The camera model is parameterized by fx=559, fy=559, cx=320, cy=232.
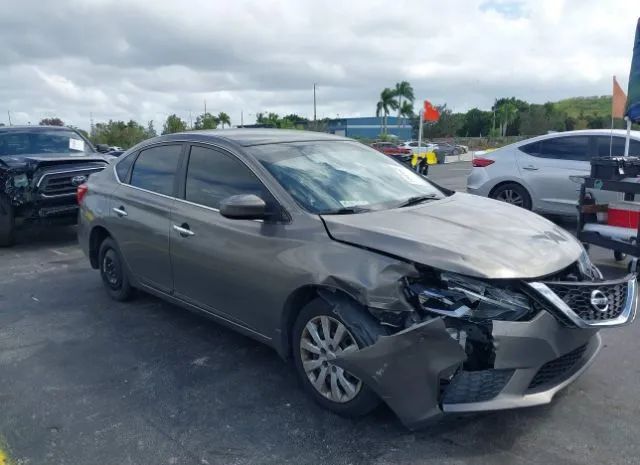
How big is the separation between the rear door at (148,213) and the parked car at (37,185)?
3.41 m

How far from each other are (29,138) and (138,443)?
749 centimetres

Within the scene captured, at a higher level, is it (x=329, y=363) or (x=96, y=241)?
(x=96, y=241)

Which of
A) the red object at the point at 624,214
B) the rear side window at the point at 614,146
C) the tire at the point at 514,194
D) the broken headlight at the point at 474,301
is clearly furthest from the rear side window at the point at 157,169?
the tire at the point at 514,194

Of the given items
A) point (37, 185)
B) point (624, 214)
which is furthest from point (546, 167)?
point (37, 185)

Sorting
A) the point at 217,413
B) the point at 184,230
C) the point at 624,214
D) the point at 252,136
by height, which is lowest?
the point at 217,413

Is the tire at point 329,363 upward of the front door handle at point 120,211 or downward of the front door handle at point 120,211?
downward

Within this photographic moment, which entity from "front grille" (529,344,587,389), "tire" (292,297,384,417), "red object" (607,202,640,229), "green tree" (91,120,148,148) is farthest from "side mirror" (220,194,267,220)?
"green tree" (91,120,148,148)

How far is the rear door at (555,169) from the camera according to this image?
27.5 feet

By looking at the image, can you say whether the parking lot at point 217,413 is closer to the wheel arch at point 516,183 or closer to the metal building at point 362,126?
the wheel arch at point 516,183

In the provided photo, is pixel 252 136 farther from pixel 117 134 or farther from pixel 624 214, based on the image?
pixel 117 134

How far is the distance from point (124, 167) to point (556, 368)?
13.4 ft

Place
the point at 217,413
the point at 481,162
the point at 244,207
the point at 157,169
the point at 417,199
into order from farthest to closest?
the point at 481,162 < the point at 157,169 < the point at 417,199 < the point at 244,207 < the point at 217,413

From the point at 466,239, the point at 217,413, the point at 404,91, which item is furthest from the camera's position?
the point at 404,91

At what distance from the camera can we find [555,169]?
28.1 ft
